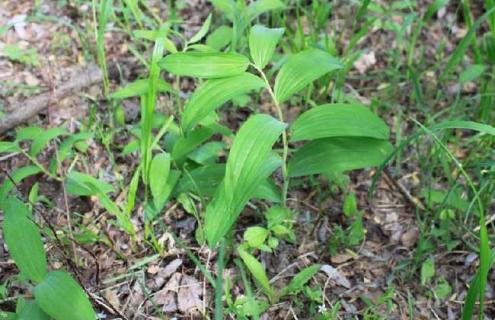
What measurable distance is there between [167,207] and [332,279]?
0.71m

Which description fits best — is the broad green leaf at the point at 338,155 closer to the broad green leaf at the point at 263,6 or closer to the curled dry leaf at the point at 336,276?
the curled dry leaf at the point at 336,276

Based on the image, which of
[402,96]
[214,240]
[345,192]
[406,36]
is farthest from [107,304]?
[406,36]

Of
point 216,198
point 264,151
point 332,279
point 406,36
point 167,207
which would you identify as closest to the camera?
point 264,151

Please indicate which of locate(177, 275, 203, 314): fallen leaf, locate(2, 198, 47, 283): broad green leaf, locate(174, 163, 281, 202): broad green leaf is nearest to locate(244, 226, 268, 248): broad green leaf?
locate(174, 163, 281, 202): broad green leaf

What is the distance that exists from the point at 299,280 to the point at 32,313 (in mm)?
871

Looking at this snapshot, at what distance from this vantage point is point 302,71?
188 centimetres

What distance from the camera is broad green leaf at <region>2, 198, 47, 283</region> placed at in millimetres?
1609

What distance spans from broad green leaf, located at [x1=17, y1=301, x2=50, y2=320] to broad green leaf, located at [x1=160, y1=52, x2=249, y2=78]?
0.81 metres

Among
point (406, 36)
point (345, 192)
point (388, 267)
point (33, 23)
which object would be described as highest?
point (33, 23)

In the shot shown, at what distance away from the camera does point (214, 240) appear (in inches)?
66.6

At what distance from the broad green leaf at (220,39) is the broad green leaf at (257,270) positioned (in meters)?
0.95

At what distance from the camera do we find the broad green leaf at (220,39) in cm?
246

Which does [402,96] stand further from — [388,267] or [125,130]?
[125,130]

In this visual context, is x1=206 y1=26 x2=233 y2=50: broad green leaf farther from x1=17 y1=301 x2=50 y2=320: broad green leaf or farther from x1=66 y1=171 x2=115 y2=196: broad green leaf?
x1=17 y1=301 x2=50 y2=320: broad green leaf
